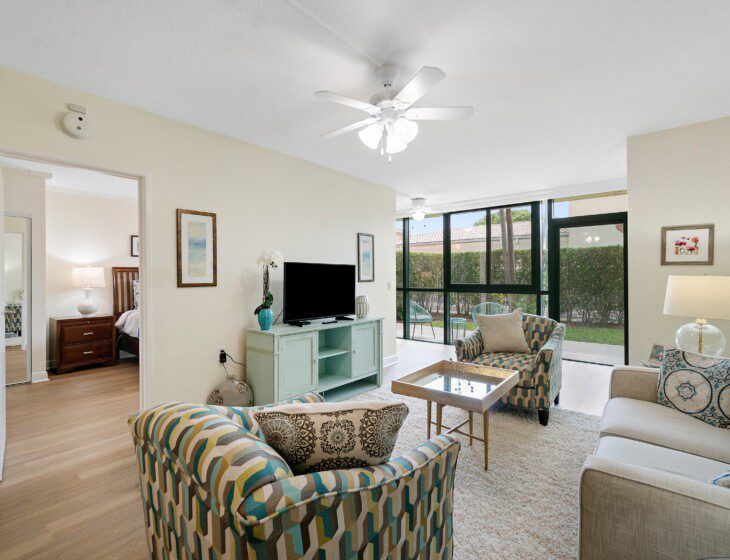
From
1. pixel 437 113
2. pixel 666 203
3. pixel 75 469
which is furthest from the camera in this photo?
pixel 666 203

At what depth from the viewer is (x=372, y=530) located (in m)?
1.01

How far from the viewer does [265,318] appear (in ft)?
10.9

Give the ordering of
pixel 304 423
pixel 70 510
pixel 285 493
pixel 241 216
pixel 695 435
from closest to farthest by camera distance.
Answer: pixel 285 493 → pixel 304 423 → pixel 695 435 → pixel 70 510 → pixel 241 216

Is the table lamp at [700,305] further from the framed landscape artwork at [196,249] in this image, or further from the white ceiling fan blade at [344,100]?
the framed landscape artwork at [196,249]

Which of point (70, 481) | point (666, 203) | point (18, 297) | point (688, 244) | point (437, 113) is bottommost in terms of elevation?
point (70, 481)

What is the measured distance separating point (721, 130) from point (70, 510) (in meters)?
5.28

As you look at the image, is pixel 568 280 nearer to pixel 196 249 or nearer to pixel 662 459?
pixel 662 459

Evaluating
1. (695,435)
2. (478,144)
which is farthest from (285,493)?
(478,144)

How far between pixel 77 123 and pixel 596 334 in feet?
19.4

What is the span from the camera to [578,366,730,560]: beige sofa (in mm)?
1114

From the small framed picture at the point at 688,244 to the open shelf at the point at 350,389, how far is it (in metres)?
3.12

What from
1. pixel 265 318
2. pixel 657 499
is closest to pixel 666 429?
pixel 657 499

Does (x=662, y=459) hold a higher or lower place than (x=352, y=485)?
lower

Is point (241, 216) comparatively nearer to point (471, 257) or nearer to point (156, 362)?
point (156, 362)
